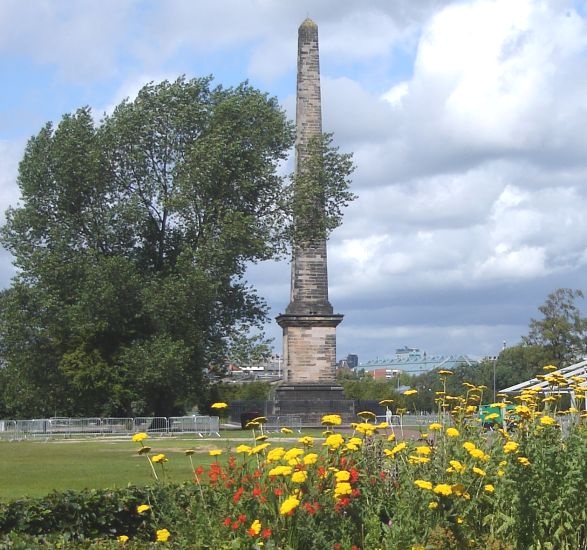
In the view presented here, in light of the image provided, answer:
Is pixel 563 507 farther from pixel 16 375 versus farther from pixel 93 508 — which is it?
pixel 16 375

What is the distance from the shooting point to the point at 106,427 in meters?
46.3

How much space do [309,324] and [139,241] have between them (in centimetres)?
835

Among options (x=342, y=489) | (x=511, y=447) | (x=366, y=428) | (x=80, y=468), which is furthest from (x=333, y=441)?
(x=80, y=468)

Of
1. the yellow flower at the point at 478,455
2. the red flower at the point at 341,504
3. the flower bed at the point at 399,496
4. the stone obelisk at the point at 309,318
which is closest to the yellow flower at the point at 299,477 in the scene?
the flower bed at the point at 399,496

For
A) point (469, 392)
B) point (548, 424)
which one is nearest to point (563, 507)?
point (548, 424)

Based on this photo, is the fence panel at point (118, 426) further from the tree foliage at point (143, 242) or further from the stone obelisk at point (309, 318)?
the stone obelisk at point (309, 318)

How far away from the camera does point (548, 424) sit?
32.7 ft

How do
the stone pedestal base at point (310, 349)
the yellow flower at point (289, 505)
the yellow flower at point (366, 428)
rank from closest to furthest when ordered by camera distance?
the yellow flower at point (289, 505) → the yellow flower at point (366, 428) → the stone pedestal base at point (310, 349)

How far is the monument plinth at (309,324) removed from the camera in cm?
5003

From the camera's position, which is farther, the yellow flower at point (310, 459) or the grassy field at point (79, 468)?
the grassy field at point (79, 468)

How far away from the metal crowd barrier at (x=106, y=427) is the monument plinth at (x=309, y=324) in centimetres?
546

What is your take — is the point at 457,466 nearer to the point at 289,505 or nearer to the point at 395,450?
the point at 395,450

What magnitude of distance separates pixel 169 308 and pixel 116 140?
7930 mm

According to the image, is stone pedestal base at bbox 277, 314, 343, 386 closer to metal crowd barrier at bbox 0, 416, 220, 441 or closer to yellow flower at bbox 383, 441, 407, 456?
metal crowd barrier at bbox 0, 416, 220, 441
